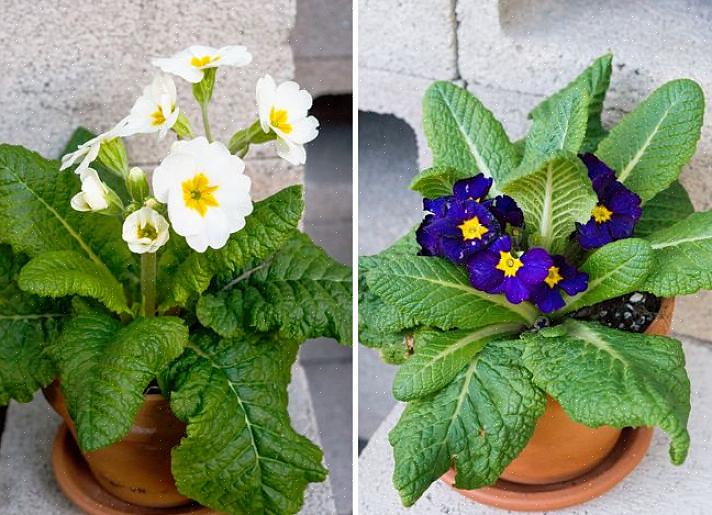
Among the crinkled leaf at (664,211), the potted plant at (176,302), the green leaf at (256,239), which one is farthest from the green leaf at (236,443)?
the crinkled leaf at (664,211)

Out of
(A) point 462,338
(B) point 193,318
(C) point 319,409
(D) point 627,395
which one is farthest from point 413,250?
(C) point 319,409

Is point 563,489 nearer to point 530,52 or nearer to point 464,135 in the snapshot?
point 464,135

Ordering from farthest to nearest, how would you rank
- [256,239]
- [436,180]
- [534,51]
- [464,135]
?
[534,51] < [464,135] < [436,180] < [256,239]

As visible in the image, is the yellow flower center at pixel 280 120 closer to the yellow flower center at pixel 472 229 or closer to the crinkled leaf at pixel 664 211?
the yellow flower center at pixel 472 229

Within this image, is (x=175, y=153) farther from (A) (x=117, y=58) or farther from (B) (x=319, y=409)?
(B) (x=319, y=409)

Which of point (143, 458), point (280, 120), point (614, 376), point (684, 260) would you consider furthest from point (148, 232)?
point (684, 260)
